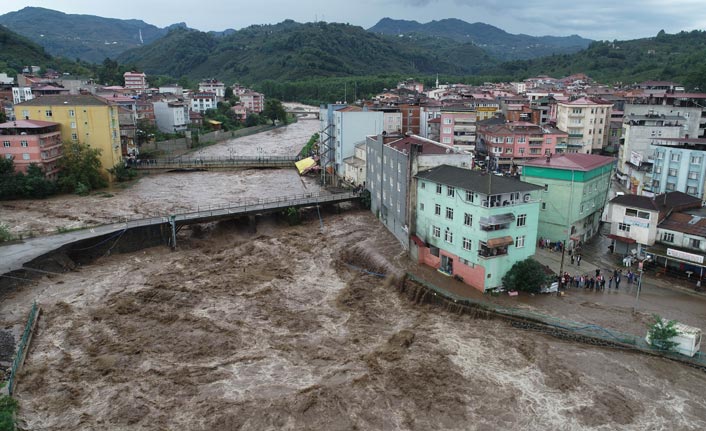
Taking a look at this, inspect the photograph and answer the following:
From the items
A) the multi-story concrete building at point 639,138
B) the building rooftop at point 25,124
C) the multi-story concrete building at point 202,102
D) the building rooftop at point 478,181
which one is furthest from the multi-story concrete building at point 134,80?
the building rooftop at point 478,181

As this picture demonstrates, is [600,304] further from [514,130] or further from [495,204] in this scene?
[514,130]

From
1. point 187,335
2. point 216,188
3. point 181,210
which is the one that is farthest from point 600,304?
point 216,188

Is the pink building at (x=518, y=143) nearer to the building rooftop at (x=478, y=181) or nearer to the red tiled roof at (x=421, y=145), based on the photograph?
the red tiled roof at (x=421, y=145)

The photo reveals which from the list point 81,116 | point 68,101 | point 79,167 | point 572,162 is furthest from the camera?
point 81,116

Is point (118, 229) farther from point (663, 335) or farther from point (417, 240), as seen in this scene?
point (663, 335)

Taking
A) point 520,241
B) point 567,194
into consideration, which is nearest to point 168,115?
point 567,194

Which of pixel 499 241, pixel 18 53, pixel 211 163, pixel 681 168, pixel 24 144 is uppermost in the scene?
pixel 18 53

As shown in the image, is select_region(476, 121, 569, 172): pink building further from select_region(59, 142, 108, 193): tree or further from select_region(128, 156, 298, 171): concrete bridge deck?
select_region(59, 142, 108, 193): tree

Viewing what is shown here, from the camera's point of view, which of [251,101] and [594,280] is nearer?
[594,280]
